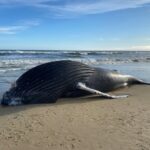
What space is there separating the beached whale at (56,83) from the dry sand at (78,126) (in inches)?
12.6

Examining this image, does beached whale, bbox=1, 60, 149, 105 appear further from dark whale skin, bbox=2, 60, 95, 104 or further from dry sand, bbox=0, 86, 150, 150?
dry sand, bbox=0, 86, 150, 150

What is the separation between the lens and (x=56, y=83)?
25.0 feet

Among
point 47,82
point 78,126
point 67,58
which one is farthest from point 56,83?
point 67,58

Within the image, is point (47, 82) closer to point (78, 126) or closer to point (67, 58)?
point (78, 126)

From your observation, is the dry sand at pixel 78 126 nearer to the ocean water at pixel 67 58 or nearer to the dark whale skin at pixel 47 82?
the dark whale skin at pixel 47 82

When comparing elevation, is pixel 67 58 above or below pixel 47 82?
below

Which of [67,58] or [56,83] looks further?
[67,58]

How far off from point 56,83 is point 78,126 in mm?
2473

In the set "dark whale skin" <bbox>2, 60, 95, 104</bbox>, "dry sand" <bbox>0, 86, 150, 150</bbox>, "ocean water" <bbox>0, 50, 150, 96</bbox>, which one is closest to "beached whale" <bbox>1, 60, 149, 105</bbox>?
"dark whale skin" <bbox>2, 60, 95, 104</bbox>

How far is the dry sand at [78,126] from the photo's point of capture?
4438mm

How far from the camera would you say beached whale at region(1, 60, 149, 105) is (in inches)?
286

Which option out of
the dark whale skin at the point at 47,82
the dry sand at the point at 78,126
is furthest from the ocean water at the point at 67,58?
the dry sand at the point at 78,126

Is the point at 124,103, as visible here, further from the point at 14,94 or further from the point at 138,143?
the point at 138,143

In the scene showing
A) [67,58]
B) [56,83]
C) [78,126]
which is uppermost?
[56,83]
